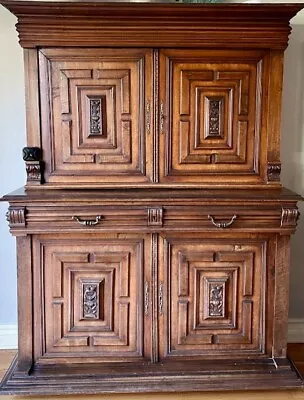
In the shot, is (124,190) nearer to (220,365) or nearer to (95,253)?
(95,253)

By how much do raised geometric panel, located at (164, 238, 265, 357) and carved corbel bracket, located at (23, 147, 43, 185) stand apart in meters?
0.68

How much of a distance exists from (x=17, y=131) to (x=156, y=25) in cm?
94

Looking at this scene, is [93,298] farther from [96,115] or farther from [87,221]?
[96,115]

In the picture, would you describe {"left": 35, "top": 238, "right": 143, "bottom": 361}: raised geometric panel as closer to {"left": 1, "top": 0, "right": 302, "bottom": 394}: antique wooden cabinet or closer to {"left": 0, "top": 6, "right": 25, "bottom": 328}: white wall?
{"left": 1, "top": 0, "right": 302, "bottom": 394}: antique wooden cabinet

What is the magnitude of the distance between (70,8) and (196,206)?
1.01 meters

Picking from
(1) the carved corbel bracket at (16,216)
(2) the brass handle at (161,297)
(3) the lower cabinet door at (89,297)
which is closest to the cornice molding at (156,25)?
(1) the carved corbel bracket at (16,216)

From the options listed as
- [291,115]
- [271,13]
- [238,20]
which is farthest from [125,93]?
[291,115]

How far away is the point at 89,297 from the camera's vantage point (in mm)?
1992

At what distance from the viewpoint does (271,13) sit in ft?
6.39

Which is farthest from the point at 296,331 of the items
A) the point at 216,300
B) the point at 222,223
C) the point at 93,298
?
the point at 93,298

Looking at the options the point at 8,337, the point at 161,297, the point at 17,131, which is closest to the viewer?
the point at 161,297

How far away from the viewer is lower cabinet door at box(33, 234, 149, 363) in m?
1.97

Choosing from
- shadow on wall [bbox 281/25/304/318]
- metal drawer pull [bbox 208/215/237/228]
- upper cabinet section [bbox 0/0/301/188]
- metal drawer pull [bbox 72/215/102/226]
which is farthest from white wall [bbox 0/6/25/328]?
shadow on wall [bbox 281/25/304/318]

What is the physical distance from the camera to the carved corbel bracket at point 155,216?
1.92 metres
